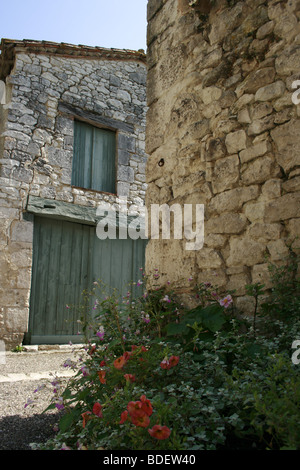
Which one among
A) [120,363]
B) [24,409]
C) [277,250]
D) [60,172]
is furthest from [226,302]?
[60,172]

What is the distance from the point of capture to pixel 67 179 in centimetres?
616

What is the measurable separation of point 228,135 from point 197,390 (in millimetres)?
1703

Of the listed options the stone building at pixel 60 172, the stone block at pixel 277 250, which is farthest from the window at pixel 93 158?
the stone block at pixel 277 250

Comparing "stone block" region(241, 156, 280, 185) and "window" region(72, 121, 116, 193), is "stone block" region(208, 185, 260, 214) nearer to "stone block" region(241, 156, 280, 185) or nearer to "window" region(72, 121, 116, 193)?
"stone block" region(241, 156, 280, 185)

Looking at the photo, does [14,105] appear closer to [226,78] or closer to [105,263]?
[105,263]

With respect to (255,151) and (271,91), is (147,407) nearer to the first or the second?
(255,151)

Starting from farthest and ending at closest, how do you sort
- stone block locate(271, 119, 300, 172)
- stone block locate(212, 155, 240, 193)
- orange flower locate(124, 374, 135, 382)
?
stone block locate(212, 155, 240, 193) < stone block locate(271, 119, 300, 172) < orange flower locate(124, 374, 135, 382)

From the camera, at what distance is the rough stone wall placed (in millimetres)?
2266

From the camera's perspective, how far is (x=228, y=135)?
259cm

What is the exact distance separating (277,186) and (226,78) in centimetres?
94

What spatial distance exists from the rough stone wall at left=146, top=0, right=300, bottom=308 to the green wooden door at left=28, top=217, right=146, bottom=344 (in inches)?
124

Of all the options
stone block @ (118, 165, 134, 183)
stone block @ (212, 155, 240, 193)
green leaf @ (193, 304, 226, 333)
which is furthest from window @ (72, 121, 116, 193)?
green leaf @ (193, 304, 226, 333)

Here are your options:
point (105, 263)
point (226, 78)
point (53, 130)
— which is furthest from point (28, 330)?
point (226, 78)

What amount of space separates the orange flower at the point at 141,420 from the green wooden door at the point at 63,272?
15.1 ft
